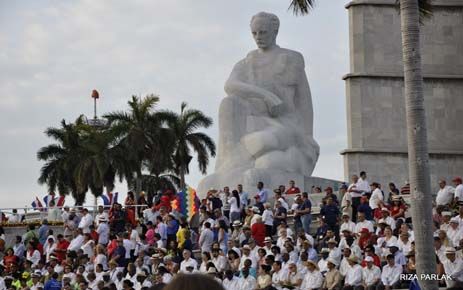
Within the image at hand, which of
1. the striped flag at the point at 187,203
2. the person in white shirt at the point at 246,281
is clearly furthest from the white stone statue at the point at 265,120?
the person in white shirt at the point at 246,281

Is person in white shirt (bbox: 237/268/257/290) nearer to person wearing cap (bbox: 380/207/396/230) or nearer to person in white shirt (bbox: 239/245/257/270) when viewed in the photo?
person in white shirt (bbox: 239/245/257/270)

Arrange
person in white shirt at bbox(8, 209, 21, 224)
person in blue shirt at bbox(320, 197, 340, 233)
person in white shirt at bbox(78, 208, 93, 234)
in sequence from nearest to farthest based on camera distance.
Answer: person in blue shirt at bbox(320, 197, 340, 233), person in white shirt at bbox(78, 208, 93, 234), person in white shirt at bbox(8, 209, 21, 224)

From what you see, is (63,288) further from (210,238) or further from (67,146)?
(67,146)

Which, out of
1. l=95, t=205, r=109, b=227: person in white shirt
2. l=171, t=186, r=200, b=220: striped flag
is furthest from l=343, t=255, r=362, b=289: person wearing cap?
l=95, t=205, r=109, b=227: person in white shirt

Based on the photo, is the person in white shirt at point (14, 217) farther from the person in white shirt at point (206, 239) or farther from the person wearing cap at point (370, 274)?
the person wearing cap at point (370, 274)

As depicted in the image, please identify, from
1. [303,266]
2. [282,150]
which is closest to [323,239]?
[303,266]

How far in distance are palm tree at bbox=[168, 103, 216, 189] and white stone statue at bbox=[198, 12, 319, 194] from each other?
Answer: 1990cm

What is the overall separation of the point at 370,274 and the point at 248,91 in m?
13.2

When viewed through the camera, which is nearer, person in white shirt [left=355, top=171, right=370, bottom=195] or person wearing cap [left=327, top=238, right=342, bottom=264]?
person wearing cap [left=327, top=238, right=342, bottom=264]

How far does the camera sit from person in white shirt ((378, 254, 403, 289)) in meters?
22.3

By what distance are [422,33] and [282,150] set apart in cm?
1324

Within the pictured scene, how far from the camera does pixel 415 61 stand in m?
17.5

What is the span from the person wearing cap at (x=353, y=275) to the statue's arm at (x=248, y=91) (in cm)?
1254

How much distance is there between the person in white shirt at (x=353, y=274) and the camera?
22.6 metres
